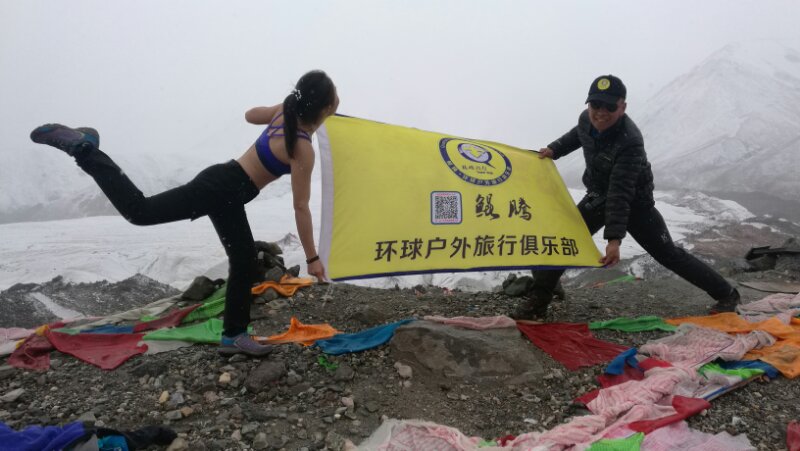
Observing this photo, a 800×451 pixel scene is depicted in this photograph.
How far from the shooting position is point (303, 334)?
134 inches

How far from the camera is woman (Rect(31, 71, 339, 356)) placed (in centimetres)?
245

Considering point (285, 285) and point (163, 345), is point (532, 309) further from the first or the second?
point (163, 345)

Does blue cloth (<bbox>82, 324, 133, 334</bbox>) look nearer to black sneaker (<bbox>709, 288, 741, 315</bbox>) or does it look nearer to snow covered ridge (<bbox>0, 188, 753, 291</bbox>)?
snow covered ridge (<bbox>0, 188, 753, 291</bbox>)

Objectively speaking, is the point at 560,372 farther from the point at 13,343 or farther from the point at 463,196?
the point at 13,343

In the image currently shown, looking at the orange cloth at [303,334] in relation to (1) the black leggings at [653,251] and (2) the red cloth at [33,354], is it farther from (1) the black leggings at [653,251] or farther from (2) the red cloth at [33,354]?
(1) the black leggings at [653,251]

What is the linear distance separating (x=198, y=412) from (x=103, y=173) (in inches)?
53.5

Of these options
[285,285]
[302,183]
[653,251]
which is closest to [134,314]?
[285,285]

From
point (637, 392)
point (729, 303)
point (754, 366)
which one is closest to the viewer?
point (637, 392)

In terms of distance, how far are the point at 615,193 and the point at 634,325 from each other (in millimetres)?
1120

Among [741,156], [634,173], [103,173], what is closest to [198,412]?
[103,173]

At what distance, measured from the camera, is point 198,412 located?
2.40 m

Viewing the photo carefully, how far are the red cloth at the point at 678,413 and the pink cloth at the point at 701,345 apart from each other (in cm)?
44

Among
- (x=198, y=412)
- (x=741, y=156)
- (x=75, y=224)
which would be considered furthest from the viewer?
(x=741, y=156)

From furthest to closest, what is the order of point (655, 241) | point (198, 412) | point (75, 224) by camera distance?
point (75, 224) < point (655, 241) < point (198, 412)
